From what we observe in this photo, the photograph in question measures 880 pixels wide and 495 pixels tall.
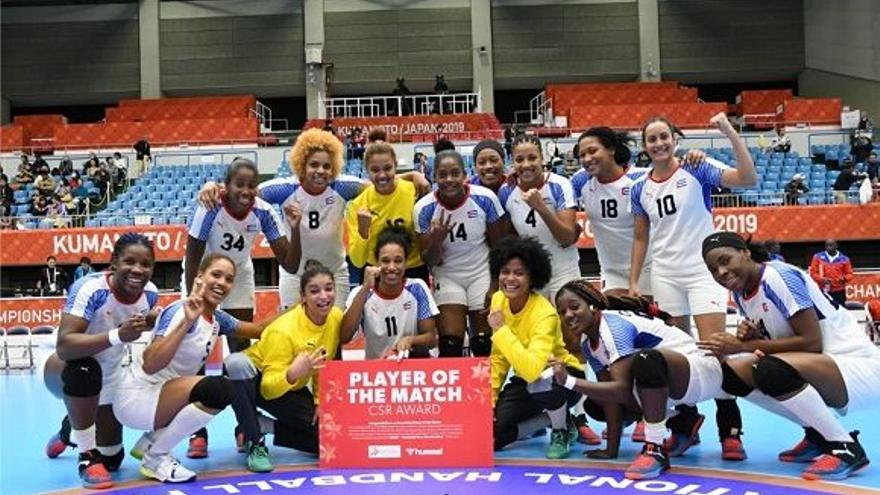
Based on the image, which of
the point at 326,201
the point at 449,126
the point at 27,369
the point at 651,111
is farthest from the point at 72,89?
the point at 326,201

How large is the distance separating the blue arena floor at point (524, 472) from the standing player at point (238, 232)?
2.31ft

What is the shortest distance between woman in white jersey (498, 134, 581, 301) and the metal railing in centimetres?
2174

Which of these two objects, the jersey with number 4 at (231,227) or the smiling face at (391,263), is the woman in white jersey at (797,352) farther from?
the jersey with number 4 at (231,227)

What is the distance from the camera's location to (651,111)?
2520 cm

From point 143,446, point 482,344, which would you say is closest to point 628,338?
point 482,344

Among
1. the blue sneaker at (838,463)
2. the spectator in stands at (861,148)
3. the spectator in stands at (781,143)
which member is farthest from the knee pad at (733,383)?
the spectator in stands at (781,143)

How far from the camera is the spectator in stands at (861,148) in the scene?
71.2ft

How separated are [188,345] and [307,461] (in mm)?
1033

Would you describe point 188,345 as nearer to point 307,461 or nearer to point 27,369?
point 307,461

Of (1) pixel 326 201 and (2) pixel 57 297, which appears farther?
(2) pixel 57 297

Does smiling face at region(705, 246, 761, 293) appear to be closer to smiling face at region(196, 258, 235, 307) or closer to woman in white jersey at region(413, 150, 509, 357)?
woman in white jersey at region(413, 150, 509, 357)

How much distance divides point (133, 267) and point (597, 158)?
292 cm

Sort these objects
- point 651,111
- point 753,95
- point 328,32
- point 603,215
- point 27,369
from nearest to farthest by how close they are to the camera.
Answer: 1. point 603,215
2. point 27,369
3. point 651,111
4. point 753,95
5. point 328,32

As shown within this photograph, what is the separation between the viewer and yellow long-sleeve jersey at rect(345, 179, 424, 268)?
6.36 metres
